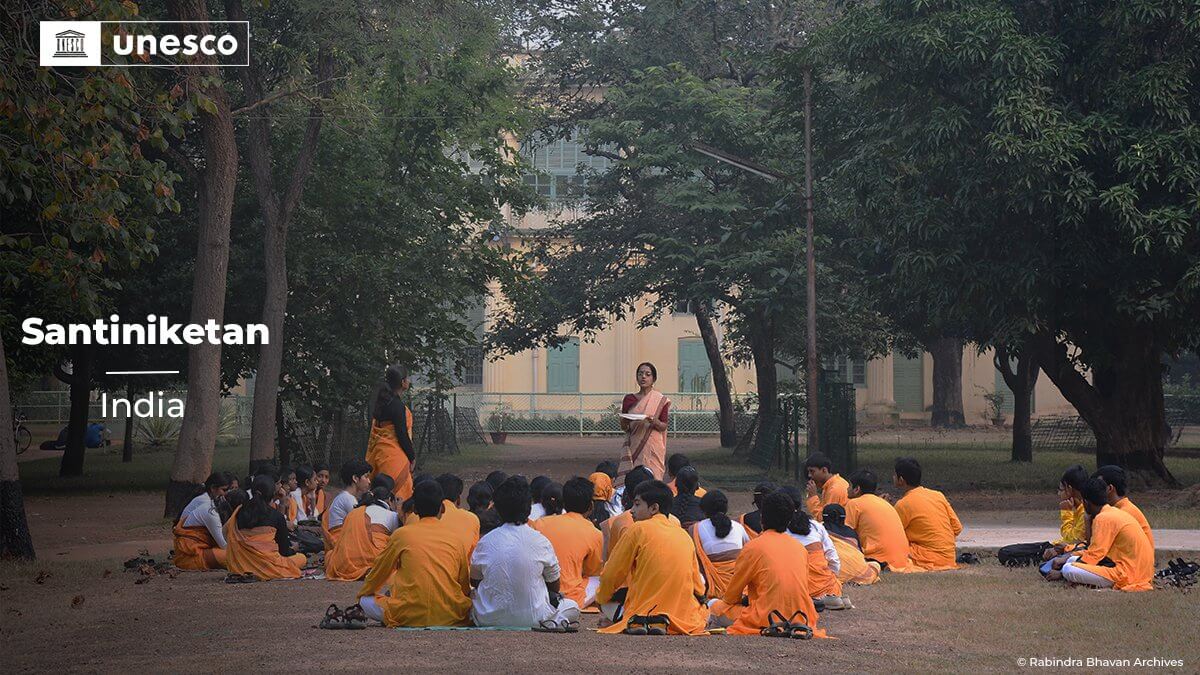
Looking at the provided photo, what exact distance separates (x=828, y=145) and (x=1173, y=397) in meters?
28.8

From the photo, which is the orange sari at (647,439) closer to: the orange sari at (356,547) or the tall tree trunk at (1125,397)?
the orange sari at (356,547)

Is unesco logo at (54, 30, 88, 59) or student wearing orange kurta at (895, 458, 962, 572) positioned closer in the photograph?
unesco logo at (54, 30, 88, 59)

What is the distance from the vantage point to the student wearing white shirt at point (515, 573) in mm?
9523

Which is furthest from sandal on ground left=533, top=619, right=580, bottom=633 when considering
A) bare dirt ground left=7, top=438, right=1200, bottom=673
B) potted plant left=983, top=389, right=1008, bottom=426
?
potted plant left=983, top=389, right=1008, bottom=426

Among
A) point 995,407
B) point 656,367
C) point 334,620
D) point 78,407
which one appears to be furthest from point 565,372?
point 334,620

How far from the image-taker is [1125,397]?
22672mm

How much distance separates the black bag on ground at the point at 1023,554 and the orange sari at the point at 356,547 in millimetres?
5638

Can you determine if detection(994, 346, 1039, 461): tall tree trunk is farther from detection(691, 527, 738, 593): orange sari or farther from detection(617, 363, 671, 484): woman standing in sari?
detection(691, 527, 738, 593): orange sari

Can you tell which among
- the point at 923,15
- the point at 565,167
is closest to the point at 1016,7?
the point at 923,15

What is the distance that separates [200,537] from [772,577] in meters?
6.61

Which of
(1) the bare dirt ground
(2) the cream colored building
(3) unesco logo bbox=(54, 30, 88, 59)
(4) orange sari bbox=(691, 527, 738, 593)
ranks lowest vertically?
(1) the bare dirt ground

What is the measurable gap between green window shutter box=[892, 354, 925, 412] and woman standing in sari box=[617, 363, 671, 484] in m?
38.3

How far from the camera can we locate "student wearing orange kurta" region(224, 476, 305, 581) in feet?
42.8

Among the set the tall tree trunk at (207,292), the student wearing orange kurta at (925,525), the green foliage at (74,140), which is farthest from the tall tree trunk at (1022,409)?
the green foliage at (74,140)
